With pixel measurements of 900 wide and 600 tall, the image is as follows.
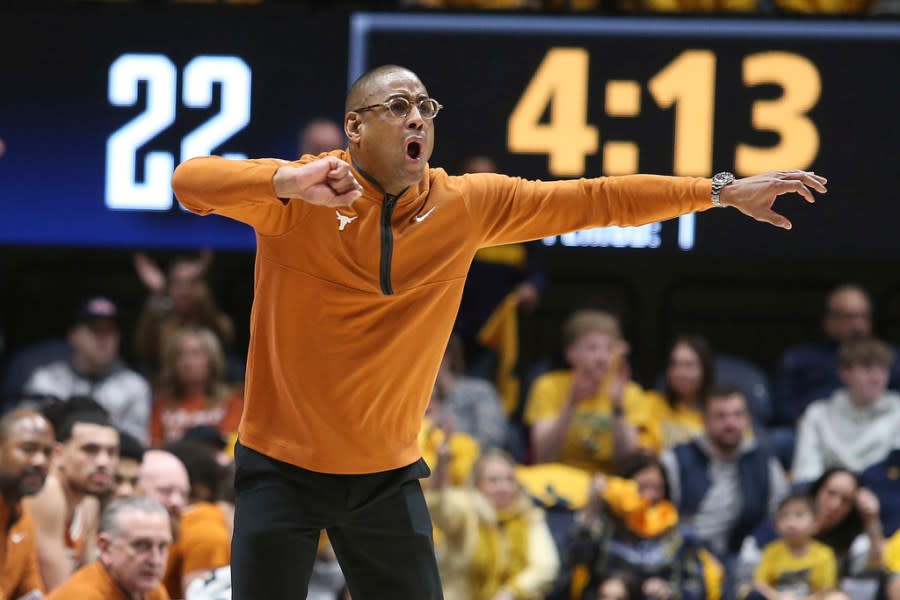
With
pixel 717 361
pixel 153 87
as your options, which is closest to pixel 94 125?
pixel 153 87

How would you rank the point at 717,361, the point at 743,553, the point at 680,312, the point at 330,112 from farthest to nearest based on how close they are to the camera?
the point at 680,312
the point at 717,361
the point at 330,112
the point at 743,553

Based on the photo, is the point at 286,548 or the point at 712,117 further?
the point at 712,117

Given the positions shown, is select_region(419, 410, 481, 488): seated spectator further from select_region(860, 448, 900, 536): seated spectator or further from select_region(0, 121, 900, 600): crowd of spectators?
select_region(860, 448, 900, 536): seated spectator

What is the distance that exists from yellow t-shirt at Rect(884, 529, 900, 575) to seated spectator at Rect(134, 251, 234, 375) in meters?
3.69

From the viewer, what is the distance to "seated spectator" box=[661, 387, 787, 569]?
8195 millimetres

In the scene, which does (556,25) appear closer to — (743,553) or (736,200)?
(743,553)

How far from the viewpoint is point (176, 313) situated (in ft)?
30.2

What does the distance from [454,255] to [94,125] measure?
15.5 ft

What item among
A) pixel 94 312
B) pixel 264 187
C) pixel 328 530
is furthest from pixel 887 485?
pixel 264 187

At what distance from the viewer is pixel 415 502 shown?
4168mm

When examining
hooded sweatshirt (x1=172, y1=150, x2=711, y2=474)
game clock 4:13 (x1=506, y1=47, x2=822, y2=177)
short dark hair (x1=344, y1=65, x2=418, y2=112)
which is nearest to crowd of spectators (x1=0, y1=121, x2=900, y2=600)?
game clock 4:13 (x1=506, y1=47, x2=822, y2=177)

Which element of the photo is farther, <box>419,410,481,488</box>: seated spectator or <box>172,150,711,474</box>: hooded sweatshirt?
<box>419,410,481,488</box>: seated spectator

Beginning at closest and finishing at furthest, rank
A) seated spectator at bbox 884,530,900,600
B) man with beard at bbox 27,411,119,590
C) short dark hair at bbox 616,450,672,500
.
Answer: man with beard at bbox 27,411,119,590
seated spectator at bbox 884,530,900,600
short dark hair at bbox 616,450,672,500

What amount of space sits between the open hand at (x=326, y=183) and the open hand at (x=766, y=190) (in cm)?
100
